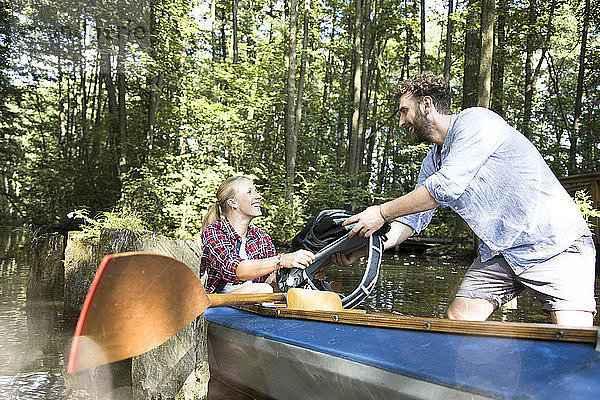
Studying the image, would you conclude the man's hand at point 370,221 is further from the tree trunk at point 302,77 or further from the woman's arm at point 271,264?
the tree trunk at point 302,77

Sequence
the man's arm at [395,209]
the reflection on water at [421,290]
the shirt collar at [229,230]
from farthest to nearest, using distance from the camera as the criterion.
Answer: the reflection on water at [421,290] → the shirt collar at [229,230] → the man's arm at [395,209]

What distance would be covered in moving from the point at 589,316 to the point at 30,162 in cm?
2415

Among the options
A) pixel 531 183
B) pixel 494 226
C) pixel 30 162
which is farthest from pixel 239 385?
pixel 30 162

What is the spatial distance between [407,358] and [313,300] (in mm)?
1205

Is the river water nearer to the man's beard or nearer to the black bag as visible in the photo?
the black bag

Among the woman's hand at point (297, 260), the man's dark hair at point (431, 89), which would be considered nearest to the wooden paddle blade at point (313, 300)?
the woman's hand at point (297, 260)

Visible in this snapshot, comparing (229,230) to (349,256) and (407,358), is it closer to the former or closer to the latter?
(349,256)

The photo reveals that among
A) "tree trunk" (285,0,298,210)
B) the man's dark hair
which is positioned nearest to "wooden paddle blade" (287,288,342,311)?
the man's dark hair

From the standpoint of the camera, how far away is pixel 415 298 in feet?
22.5

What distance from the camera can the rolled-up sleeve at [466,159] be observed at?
2.58 metres

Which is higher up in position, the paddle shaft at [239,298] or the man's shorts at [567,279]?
the man's shorts at [567,279]

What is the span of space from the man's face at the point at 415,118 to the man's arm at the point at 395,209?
0.38 metres

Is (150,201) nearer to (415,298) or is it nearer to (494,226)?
(415,298)

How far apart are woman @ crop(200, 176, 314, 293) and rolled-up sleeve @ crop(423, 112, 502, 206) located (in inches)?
46.9
